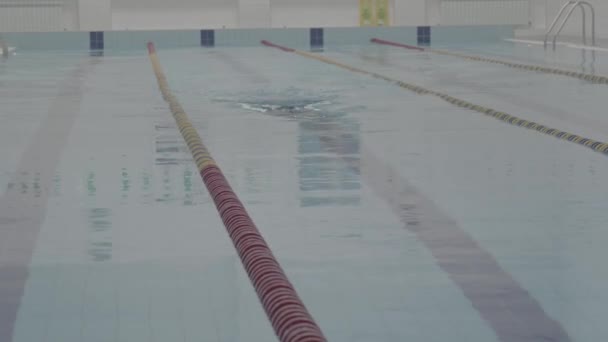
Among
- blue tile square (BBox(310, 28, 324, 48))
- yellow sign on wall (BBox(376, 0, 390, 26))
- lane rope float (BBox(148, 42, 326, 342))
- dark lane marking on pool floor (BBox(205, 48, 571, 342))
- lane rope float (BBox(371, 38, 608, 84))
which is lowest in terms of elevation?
dark lane marking on pool floor (BBox(205, 48, 571, 342))

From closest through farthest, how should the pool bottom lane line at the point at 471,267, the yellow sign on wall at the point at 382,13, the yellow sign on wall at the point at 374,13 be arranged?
the pool bottom lane line at the point at 471,267 → the yellow sign on wall at the point at 374,13 → the yellow sign on wall at the point at 382,13

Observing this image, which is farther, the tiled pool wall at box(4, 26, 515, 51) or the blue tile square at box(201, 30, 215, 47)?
the blue tile square at box(201, 30, 215, 47)

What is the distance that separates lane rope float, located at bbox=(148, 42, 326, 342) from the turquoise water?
0.32ft

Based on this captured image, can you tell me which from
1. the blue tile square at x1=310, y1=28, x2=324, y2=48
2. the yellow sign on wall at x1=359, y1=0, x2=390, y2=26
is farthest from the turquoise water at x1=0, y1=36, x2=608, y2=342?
the yellow sign on wall at x1=359, y1=0, x2=390, y2=26

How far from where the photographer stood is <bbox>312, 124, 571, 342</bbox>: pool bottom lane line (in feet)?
9.09

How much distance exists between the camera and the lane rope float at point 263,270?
86.5 inches

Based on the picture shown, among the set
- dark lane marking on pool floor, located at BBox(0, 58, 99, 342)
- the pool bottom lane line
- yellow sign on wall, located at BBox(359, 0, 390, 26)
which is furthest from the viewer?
yellow sign on wall, located at BBox(359, 0, 390, 26)

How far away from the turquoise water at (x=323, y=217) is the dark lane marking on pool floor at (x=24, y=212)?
16 mm

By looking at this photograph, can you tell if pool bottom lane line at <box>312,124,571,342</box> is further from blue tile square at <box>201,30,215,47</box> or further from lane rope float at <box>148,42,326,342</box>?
blue tile square at <box>201,30,215,47</box>

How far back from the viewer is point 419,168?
5.36m

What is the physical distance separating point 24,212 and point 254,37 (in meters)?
16.8

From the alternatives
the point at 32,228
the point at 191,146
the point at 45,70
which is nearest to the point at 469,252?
the point at 32,228

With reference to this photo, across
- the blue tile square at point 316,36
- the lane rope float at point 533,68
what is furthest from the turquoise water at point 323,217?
the blue tile square at point 316,36

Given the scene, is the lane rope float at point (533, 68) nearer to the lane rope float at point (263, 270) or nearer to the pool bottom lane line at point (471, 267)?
the pool bottom lane line at point (471, 267)
